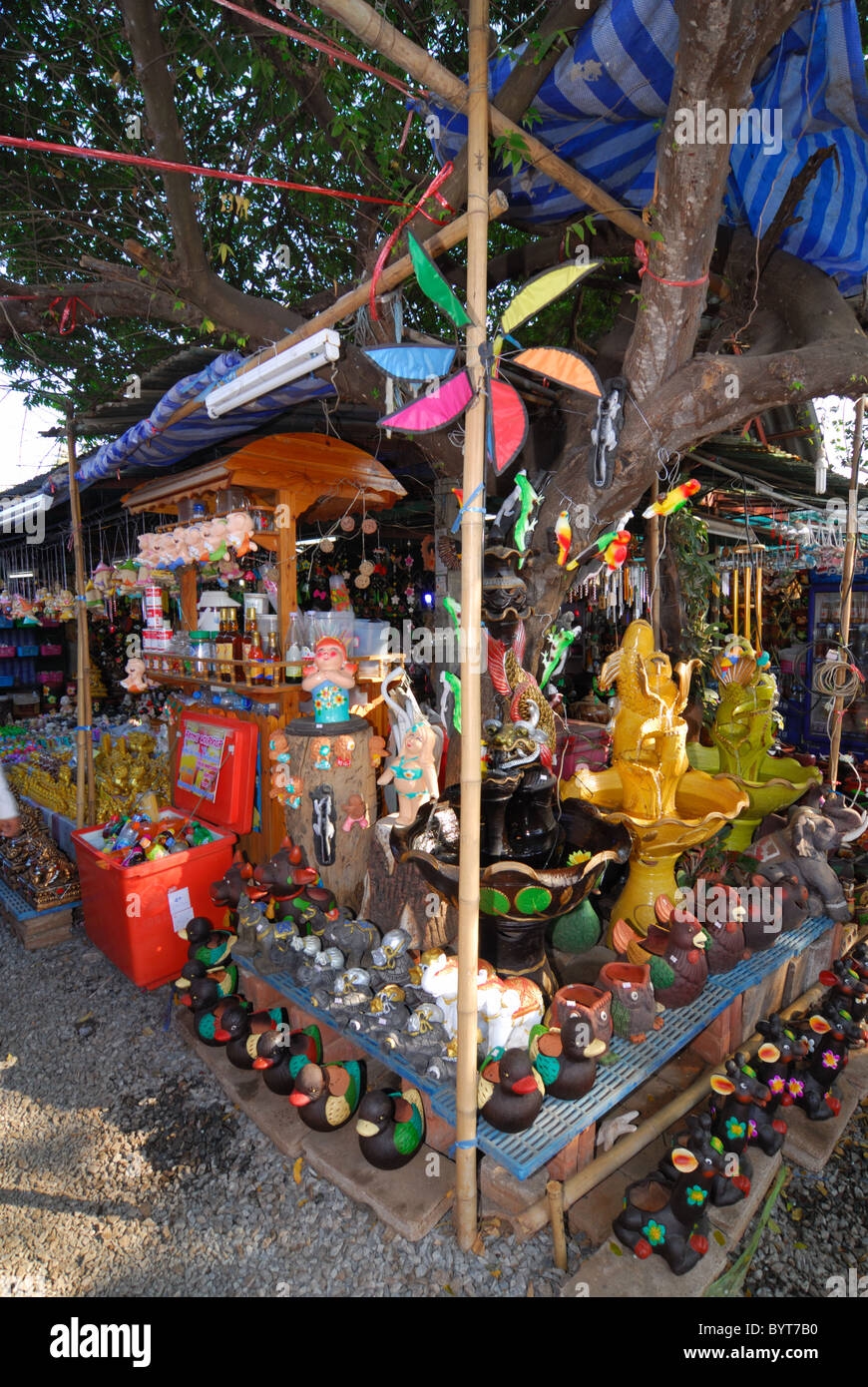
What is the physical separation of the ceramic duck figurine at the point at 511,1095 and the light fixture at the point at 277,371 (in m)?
2.95

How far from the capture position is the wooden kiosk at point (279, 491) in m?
4.70

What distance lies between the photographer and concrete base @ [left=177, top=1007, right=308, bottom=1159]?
110 inches

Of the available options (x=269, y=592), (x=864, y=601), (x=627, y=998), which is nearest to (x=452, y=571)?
(x=269, y=592)

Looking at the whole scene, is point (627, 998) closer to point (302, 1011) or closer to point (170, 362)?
point (302, 1011)

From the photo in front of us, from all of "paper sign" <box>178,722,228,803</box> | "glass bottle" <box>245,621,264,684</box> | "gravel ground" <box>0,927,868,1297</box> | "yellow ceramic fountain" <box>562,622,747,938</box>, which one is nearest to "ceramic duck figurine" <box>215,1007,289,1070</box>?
"gravel ground" <box>0,927,868,1297</box>

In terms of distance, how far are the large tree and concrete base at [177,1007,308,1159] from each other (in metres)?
3.29

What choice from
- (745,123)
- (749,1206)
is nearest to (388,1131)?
(749,1206)

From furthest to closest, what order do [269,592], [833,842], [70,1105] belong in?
[269,592] → [833,842] → [70,1105]

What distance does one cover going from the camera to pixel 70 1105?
3096 mm

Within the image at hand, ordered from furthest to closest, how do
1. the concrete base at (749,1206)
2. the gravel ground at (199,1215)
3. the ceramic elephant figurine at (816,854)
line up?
the ceramic elephant figurine at (816,854)
the concrete base at (749,1206)
the gravel ground at (199,1215)

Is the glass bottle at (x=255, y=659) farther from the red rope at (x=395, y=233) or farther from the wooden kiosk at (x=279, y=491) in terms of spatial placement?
the red rope at (x=395, y=233)

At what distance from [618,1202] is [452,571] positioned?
15.0 feet

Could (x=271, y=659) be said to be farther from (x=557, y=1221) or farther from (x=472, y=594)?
(x=557, y=1221)

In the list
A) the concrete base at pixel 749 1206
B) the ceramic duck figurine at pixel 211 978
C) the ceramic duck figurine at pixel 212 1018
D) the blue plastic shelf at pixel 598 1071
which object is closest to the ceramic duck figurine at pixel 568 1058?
the blue plastic shelf at pixel 598 1071
